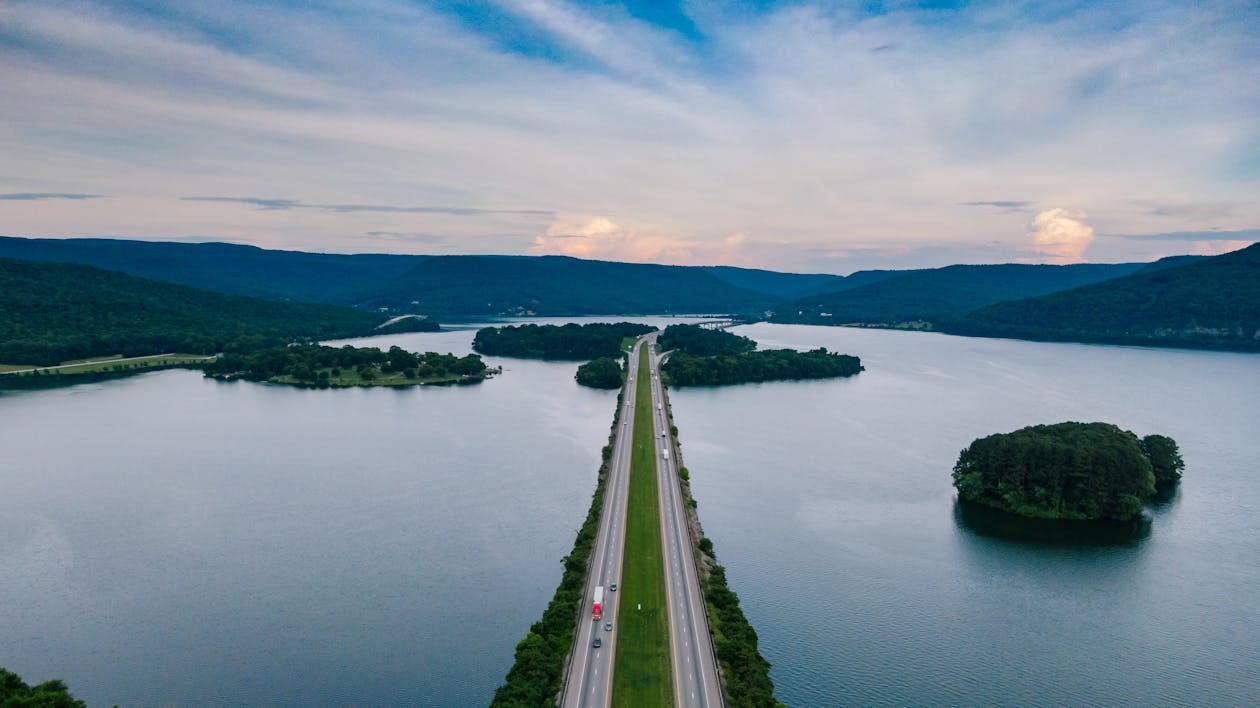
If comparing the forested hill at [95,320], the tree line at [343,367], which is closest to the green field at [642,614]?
the tree line at [343,367]

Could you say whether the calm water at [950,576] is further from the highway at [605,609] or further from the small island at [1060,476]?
the highway at [605,609]

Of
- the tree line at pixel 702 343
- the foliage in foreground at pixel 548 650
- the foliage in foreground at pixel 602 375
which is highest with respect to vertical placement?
the tree line at pixel 702 343

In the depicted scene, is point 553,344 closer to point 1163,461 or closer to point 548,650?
point 1163,461

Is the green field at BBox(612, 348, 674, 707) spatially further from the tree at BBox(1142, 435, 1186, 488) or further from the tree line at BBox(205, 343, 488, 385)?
the tree line at BBox(205, 343, 488, 385)

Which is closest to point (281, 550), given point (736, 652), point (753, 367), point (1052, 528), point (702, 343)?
point (736, 652)

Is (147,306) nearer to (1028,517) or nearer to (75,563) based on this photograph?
(75,563)
